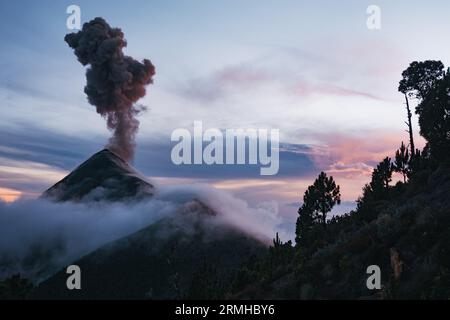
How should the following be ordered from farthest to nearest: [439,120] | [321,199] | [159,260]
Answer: [159,260], [321,199], [439,120]

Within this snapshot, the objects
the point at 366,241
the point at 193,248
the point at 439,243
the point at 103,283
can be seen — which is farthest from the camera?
the point at 193,248

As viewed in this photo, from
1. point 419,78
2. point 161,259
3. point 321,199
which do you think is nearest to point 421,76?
point 419,78

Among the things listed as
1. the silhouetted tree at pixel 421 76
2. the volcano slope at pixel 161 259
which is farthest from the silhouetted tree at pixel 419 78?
the volcano slope at pixel 161 259

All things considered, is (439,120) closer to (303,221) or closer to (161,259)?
(303,221)

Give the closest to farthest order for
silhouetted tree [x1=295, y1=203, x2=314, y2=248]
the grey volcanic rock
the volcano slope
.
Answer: silhouetted tree [x1=295, y1=203, x2=314, y2=248] → the grey volcanic rock → the volcano slope

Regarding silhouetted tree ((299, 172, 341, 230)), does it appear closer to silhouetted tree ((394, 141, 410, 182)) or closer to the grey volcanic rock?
silhouetted tree ((394, 141, 410, 182))

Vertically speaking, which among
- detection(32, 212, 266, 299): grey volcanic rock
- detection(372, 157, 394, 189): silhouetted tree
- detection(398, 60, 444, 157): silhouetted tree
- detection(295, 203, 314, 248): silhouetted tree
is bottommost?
detection(32, 212, 266, 299): grey volcanic rock

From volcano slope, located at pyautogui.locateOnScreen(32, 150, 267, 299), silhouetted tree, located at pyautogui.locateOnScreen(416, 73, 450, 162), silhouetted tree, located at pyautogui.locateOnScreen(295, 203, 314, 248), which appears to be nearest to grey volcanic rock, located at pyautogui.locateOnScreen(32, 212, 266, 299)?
volcano slope, located at pyautogui.locateOnScreen(32, 150, 267, 299)
